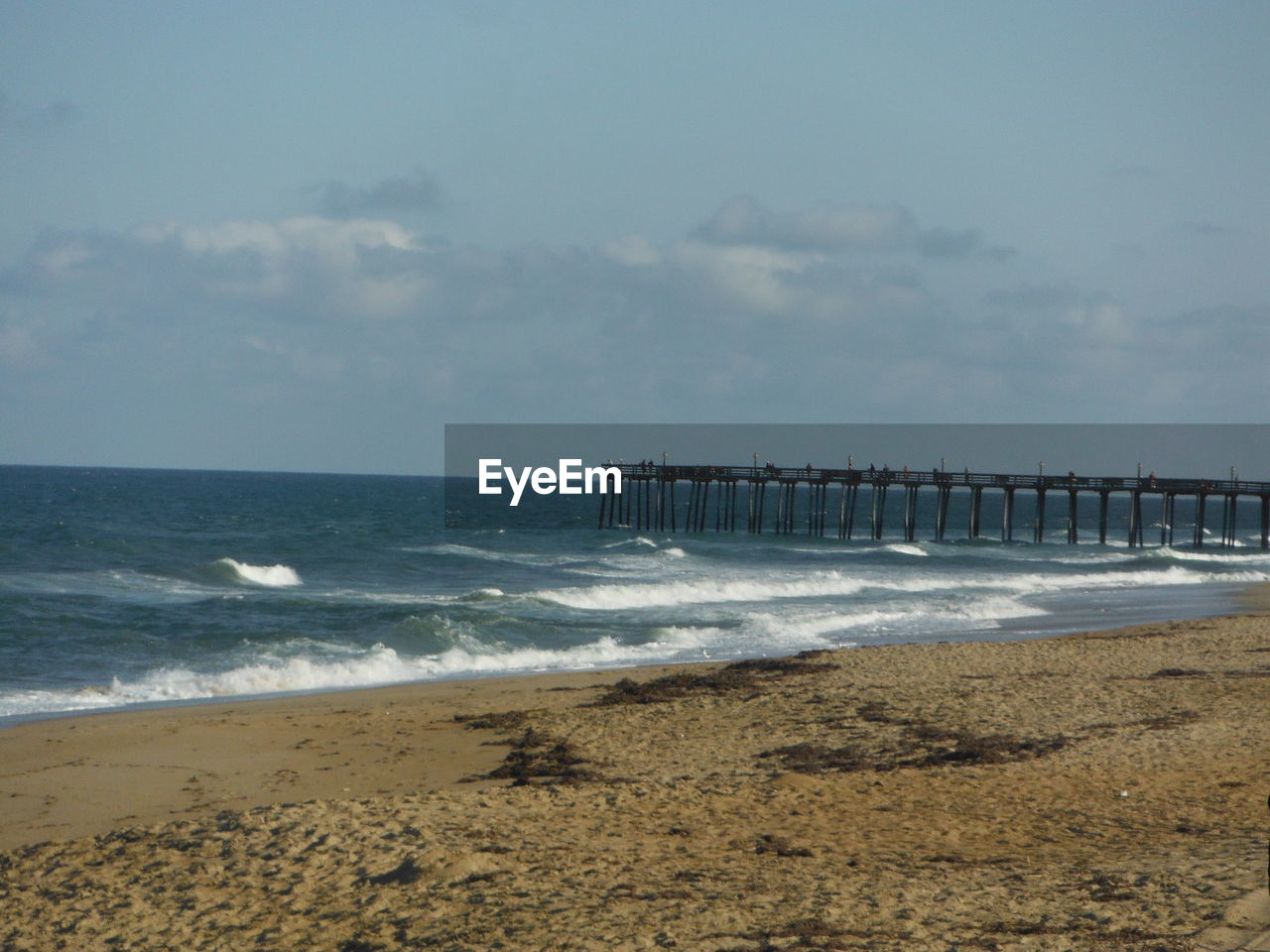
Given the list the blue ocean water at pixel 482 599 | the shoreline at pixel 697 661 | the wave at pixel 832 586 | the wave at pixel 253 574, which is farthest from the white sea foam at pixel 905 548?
the wave at pixel 253 574

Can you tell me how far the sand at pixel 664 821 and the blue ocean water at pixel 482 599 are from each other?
16.1 ft

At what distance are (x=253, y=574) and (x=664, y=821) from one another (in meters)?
28.7

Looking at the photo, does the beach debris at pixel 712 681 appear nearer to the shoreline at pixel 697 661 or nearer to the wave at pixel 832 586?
the shoreline at pixel 697 661

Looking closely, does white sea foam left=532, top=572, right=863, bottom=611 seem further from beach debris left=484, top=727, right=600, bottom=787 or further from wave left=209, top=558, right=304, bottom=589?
beach debris left=484, top=727, right=600, bottom=787

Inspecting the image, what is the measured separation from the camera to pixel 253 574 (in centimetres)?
3528

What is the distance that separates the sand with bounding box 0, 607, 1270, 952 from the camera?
6.73 metres

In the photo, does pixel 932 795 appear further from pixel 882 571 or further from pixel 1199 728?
pixel 882 571

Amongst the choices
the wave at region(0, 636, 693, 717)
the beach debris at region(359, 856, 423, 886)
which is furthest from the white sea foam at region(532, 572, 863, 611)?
the beach debris at region(359, 856, 423, 886)

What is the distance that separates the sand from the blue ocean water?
4.90 meters

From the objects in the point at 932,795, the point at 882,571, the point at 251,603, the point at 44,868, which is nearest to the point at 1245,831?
the point at 932,795

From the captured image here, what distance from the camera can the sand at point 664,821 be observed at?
673 cm

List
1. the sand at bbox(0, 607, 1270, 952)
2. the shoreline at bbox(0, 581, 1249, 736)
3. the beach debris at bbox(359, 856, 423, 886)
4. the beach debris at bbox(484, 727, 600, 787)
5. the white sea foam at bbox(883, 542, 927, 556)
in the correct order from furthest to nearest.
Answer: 1. the white sea foam at bbox(883, 542, 927, 556)
2. the shoreline at bbox(0, 581, 1249, 736)
3. the beach debris at bbox(484, 727, 600, 787)
4. the beach debris at bbox(359, 856, 423, 886)
5. the sand at bbox(0, 607, 1270, 952)

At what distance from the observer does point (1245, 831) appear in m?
8.21

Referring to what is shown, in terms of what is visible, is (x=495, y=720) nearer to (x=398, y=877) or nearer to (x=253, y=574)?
(x=398, y=877)
